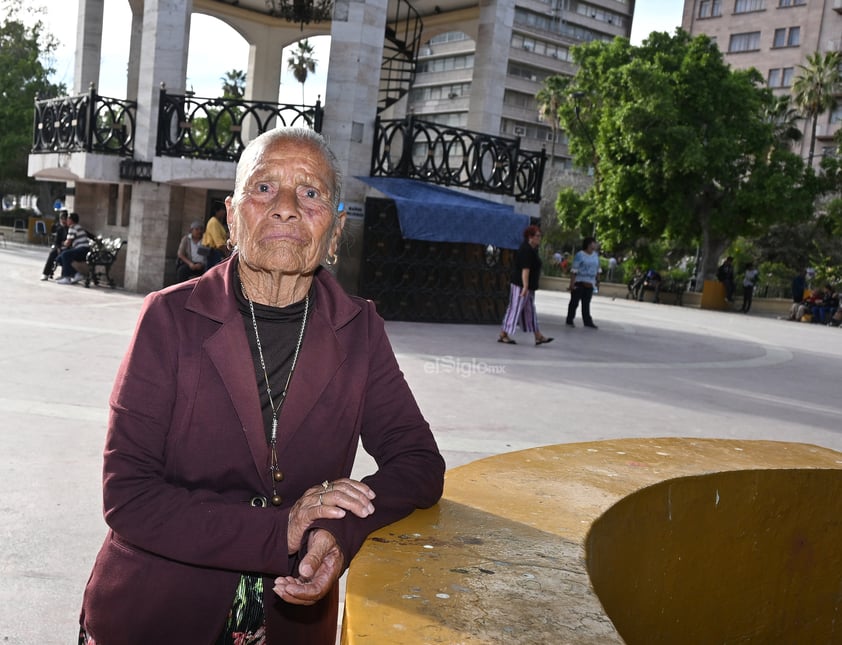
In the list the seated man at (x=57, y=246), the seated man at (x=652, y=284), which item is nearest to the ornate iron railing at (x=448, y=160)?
the seated man at (x=57, y=246)

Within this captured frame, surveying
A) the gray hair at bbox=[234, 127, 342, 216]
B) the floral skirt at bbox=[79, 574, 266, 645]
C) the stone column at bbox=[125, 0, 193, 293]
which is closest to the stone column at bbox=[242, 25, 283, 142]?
the stone column at bbox=[125, 0, 193, 293]

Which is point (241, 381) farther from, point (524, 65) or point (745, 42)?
point (524, 65)

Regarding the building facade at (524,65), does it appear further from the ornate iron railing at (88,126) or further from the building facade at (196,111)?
the ornate iron railing at (88,126)

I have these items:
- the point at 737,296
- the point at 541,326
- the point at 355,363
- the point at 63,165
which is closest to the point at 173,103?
the point at 63,165

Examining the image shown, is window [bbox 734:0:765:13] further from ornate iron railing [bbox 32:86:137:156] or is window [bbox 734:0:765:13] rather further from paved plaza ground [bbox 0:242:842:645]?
ornate iron railing [bbox 32:86:137:156]

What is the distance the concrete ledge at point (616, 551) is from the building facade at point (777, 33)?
64.1m

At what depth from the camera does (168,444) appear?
1.95 meters

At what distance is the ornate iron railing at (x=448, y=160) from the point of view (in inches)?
628

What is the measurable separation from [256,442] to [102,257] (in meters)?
16.8

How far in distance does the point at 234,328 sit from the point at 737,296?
37.5m

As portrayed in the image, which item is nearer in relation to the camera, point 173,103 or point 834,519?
point 834,519

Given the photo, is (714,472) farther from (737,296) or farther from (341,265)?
(737,296)

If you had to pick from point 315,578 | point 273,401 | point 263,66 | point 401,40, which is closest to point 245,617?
point 315,578

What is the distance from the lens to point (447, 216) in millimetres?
15227
